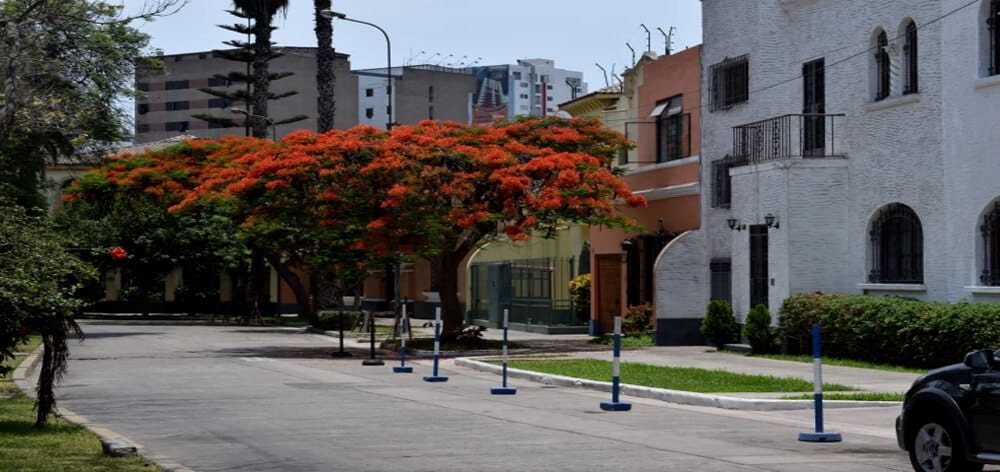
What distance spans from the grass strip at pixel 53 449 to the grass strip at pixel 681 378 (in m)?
9.34

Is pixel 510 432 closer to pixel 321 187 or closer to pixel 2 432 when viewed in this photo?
pixel 2 432

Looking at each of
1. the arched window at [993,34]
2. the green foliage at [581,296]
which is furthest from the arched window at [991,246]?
the green foliage at [581,296]

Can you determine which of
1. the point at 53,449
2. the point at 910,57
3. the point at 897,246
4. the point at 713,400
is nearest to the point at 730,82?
the point at 910,57

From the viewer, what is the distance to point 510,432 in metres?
15.8

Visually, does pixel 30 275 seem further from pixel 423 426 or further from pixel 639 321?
pixel 639 321

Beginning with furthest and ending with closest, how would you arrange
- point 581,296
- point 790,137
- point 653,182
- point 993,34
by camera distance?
point 581,296
point 653,182
point 790,137
point 993,34

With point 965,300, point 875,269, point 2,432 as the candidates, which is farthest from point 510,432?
point 875,269

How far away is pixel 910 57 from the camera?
27.8 meters

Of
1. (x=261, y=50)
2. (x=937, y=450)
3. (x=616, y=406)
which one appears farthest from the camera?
(x=261, y=50)

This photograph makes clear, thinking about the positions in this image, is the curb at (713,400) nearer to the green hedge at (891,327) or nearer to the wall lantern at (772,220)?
the green hedge at (891,327)

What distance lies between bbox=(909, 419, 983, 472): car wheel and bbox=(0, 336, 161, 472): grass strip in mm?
6293

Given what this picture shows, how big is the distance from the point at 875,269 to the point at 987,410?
1840cm

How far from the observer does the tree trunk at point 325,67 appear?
2018 inches

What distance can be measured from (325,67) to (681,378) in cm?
3114
